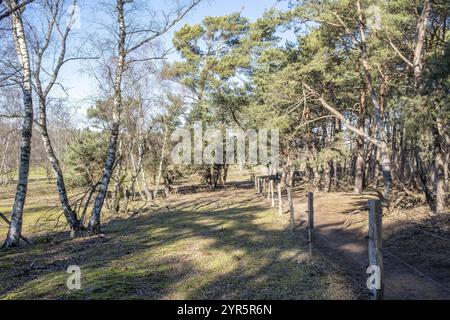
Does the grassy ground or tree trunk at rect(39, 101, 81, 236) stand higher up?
tree trunk at rect(39, 101, 81, 236)

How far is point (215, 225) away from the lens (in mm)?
13570

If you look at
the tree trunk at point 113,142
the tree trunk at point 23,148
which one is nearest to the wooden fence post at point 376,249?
the tree trunk at point 113,142

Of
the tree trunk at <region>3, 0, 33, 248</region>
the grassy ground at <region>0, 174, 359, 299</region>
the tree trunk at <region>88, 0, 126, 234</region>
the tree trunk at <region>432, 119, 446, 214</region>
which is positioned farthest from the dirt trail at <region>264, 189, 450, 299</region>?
the tree trunk at <region>3, 0, 33, 248</region>

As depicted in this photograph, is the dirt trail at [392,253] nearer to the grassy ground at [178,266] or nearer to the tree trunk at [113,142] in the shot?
the grassy ground at [178,266]

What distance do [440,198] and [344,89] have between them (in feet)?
36.0

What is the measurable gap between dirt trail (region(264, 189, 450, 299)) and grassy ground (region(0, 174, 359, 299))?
599mm

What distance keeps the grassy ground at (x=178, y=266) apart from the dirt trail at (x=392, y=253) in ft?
1.97

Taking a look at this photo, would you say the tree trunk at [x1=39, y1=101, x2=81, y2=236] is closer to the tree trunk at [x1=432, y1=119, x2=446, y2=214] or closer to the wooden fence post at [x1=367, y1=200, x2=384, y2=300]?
the wooden fence post at [x1=367, y1=200, x2=384, y2=300]

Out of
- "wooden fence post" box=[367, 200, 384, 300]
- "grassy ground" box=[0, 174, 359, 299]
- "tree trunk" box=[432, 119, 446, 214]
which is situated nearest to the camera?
"wooden fence post" box=[367, 200, 384, 300]

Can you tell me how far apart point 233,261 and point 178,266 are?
1.25 metres

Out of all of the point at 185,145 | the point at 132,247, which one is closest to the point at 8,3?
the point at 132,247

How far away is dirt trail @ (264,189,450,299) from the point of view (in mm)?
6105

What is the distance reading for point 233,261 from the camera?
819 centimetres
